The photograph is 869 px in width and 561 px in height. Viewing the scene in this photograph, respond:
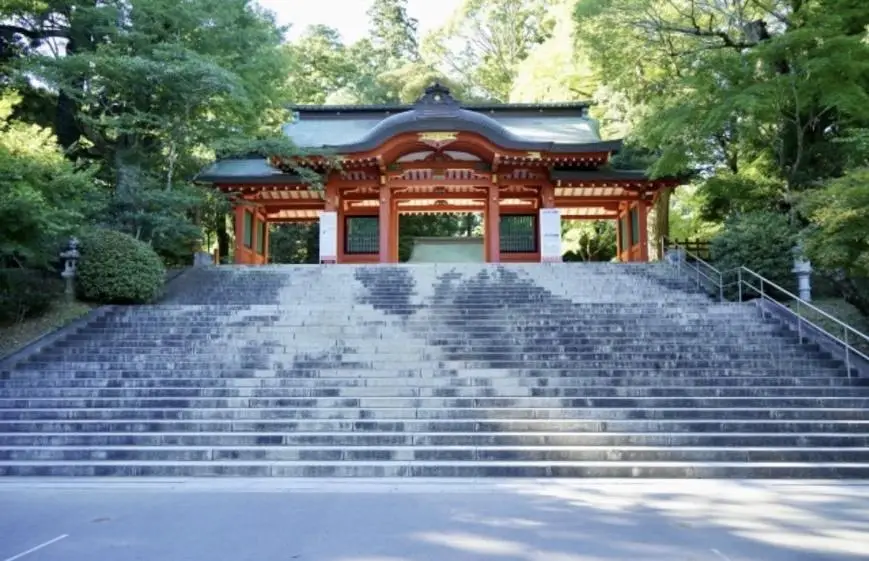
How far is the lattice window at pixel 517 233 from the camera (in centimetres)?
1950

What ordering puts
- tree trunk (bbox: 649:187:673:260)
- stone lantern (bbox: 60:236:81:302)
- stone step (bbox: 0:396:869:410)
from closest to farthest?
stone step (bbox: 0:396:869:410) → stone lantern (bbox: 60:236:81:302) → tree trunk (bbox: 649:187:673:260)

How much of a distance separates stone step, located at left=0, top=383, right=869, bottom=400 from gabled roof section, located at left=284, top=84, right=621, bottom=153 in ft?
29.9

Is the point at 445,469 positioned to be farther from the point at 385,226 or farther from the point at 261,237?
the point at 261,237

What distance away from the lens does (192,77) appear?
43.0ft

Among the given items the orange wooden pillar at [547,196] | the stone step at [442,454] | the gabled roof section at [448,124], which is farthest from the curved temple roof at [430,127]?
the stone step at [442,454]

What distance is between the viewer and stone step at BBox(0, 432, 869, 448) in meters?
6.89

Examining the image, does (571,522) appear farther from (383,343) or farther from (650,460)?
(383,343)

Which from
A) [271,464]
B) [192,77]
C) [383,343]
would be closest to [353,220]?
[192,77]

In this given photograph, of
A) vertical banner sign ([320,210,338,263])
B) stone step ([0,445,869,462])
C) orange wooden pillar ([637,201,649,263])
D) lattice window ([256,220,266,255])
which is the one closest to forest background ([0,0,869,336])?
orange wooden pillar ([637,201,649,263])

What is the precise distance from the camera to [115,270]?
1162cm

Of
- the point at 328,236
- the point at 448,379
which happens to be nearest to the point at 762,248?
the point at 448,379

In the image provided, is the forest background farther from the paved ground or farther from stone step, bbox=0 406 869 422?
the paved ground

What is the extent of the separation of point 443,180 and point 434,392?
10.2m

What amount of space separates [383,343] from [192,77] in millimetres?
7423
